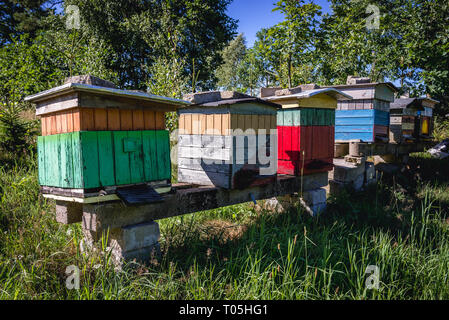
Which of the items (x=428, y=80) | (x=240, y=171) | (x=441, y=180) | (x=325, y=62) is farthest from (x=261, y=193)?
(x=428, y=80)

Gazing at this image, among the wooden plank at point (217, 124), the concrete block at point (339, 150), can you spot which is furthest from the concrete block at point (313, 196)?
the concrete block at point (339, 150)

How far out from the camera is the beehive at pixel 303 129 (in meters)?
4.76

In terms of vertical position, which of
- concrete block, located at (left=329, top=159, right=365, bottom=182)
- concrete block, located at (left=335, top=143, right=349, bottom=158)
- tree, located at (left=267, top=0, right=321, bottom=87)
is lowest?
concrete block, located at (left=329, top=159, right=365, bottom=182)

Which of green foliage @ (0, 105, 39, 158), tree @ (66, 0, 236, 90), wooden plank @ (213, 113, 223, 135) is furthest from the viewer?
tree @ (66, 0, 236, 90)

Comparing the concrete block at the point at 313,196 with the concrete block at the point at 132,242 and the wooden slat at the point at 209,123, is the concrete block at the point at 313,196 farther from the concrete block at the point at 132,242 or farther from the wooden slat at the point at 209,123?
the concrete block at the point at 132,242

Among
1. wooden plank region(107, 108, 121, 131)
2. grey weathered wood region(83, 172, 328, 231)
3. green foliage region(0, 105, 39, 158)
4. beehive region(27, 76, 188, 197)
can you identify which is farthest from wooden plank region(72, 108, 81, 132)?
green foliage region(0, 105, 39, 158)

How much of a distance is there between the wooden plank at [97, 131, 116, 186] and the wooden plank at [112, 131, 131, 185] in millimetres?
38

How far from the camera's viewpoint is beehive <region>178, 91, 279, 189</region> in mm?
3695

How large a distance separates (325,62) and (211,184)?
9465 millimetres

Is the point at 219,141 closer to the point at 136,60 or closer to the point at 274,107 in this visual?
the point at 274,107

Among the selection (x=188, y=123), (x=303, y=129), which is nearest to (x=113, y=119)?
(x=188, y=123)

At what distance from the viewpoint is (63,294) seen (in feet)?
9.13

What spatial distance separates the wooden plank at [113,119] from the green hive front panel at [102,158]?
0.05 metres

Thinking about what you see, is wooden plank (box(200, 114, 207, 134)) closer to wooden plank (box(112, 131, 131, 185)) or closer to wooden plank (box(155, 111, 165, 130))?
wooden plank (box(155, 111, 165, 130))
